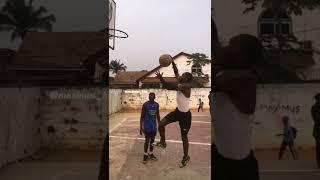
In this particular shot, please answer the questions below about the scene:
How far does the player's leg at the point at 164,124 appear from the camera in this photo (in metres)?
2.79

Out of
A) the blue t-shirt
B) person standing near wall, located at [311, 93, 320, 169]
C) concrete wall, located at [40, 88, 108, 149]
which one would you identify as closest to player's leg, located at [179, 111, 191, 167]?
the blue t-shirt

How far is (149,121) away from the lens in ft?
10.1

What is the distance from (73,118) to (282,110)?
45.0 inches

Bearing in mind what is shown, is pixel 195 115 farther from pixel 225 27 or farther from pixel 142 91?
pixel 225 27

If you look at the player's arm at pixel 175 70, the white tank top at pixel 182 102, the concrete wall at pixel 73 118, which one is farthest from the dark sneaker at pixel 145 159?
the player's arm at pixel 175 70

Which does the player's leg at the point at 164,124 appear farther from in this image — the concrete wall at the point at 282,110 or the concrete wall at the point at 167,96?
the concrete wall at the point at 282,110

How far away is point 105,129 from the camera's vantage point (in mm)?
2434

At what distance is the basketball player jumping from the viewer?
2531mm

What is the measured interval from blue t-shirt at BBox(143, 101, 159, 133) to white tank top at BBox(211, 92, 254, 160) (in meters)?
0.69

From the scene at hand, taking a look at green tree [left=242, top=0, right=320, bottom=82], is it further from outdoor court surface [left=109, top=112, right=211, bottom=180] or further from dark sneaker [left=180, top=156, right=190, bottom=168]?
dark sneaker [left=180, top=156, right=190, bottom=168]

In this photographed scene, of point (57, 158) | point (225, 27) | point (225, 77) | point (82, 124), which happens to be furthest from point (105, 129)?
point (225, 27)

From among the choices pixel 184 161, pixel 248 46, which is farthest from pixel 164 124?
pixel 248 46

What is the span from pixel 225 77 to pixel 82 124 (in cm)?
82

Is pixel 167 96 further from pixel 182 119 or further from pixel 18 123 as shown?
pixel 18 123
